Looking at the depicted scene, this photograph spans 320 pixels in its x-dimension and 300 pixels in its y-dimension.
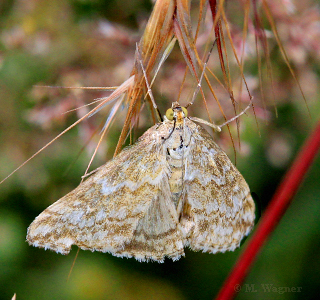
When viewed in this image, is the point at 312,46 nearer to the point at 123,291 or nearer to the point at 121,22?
the point at 121,22

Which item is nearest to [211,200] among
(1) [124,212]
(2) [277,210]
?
(1) [124,212]

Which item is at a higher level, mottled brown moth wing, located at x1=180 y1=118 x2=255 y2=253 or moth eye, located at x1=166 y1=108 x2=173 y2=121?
moth eye, located at x1=166 y1=108 x2=173 y2=121

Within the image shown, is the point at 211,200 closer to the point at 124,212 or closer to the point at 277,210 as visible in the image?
the point at 124,212

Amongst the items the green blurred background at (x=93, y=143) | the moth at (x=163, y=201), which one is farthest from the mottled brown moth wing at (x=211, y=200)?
the green blurred background at (x=93, y=143)

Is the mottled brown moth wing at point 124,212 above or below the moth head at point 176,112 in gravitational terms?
below

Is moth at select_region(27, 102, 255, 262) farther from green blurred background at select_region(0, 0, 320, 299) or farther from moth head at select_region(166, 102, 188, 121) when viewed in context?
green blurred background at select_region(0, 0, 320, 299)

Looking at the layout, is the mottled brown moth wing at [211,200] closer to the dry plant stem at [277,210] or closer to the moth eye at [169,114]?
the moth eye at [169,114]

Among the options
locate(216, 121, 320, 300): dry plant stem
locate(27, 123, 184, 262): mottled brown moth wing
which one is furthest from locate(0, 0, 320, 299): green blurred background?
locate(216, 121, 320, 300): dry plant stem
